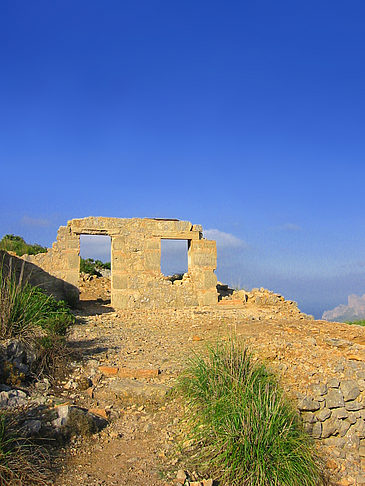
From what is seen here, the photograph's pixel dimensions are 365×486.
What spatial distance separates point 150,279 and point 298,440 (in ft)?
31.7

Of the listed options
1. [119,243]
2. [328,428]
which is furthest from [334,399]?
[119,243]

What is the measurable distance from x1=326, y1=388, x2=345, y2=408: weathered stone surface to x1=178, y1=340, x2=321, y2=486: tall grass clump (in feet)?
2.84

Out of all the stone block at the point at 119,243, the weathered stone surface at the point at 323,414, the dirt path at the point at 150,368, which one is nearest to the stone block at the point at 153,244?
the stone block at the point at 119,243

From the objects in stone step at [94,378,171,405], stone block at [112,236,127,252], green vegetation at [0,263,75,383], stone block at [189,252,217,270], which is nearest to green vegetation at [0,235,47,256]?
stone block at [112,236,127,252]

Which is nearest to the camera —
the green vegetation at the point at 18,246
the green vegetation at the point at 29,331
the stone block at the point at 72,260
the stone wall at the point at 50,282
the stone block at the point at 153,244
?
the green vegetation at the point at 29,331

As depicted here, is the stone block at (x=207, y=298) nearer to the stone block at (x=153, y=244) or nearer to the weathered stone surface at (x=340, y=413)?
the stone block at (x=153, y=244)

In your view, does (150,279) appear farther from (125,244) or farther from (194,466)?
(194,466)

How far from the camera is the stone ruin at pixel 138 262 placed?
540 inches

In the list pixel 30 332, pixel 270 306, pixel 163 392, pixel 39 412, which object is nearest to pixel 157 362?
pixel 163 392

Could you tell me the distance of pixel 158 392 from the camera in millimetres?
5914

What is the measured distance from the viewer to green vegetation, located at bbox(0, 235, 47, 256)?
64.9 ft

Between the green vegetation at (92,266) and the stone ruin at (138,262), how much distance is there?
702 cm

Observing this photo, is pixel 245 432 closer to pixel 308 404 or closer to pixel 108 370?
pixel 308 404

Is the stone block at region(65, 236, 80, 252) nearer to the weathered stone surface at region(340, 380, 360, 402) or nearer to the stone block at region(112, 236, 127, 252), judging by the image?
the stone block at region(112, 236, 127, 252)
